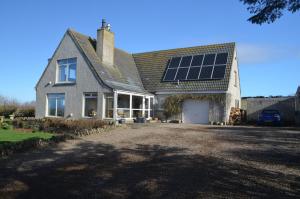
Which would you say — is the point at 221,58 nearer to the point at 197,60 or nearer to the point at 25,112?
the point at 197,60

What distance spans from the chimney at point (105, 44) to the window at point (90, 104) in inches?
133

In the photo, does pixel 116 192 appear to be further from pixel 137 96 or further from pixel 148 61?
pixel 148 61

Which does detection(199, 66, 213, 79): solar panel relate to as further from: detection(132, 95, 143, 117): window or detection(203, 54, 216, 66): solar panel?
detection(132, 95, 143, 117): window

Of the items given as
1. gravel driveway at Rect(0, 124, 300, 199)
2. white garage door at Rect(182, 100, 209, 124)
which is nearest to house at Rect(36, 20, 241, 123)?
white garage door at Rect(182, 100, 209, 124)

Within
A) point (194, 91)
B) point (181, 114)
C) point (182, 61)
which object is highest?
point (182, 61)

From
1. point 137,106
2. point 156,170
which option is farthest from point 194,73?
point 156,170

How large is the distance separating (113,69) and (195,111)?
778 centimetres

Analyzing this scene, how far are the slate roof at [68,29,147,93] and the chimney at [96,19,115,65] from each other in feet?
1.55

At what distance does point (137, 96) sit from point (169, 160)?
59.5ft

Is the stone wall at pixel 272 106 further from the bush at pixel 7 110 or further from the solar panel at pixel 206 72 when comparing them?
the bush at pixel 7 110

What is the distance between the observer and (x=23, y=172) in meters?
9.35

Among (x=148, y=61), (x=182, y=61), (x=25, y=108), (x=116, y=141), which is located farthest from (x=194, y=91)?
(x=25, y=108)

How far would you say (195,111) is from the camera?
27172mm

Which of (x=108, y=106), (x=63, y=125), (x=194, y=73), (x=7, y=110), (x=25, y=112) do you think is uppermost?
(x=194, y=73)
